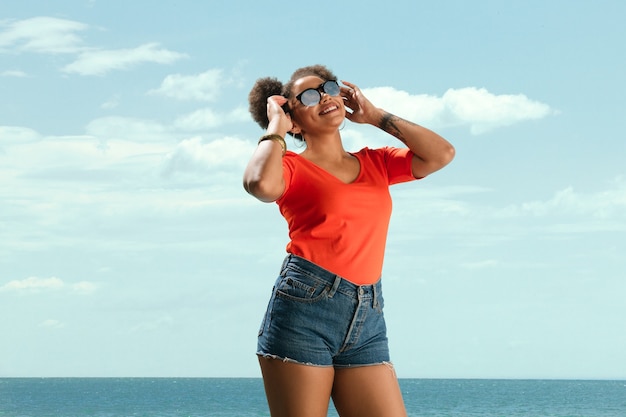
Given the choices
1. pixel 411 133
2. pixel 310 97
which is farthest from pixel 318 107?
pixel 411 133

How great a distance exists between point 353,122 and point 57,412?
5202 centimetres

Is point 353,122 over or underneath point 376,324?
over

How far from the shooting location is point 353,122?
381 centimetres

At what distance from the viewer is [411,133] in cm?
369

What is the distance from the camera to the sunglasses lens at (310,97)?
361cm

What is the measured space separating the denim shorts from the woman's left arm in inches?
24.0

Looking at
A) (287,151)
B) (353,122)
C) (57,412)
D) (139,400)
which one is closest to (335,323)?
(287,151)

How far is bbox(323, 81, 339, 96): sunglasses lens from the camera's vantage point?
3633 millimetres

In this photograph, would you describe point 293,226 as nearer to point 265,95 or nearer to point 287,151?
point 287,151

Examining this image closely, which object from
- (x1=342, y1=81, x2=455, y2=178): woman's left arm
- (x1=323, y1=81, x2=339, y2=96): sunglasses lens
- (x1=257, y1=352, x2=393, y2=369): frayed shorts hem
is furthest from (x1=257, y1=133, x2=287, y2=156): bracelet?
(x1=257, y1=352, x2=393, y2=369): frayed shorts hem

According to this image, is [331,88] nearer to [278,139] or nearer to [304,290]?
[278,139]

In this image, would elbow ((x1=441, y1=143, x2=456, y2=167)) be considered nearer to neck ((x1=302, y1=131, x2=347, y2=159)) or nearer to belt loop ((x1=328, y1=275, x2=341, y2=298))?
neck ((x1=302, y1=131, x2=347, y2=159))

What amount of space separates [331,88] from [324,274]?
78 centimetres

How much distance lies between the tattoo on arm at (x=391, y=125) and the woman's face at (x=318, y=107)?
0.18 m
